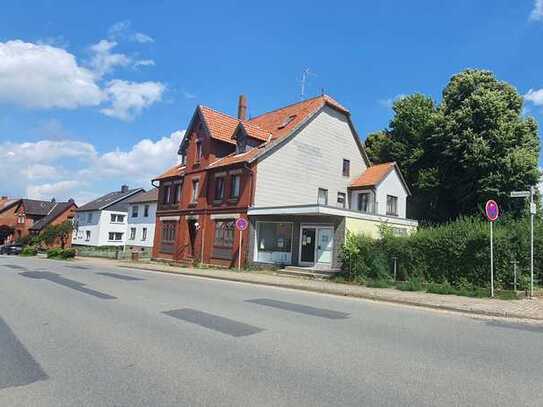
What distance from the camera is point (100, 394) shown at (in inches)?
195

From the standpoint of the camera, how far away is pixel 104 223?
199 feet

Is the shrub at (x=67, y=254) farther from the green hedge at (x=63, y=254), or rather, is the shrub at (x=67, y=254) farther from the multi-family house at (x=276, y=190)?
the multi-family house at (x=276, y=190)

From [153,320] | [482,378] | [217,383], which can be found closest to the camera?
[217,383]

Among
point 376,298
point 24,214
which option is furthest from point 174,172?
point 24,214

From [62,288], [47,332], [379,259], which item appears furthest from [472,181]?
[47,332]

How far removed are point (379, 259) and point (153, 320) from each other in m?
12.2

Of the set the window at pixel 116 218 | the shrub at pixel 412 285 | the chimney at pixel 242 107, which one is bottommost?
the shrub at pixel 412 285

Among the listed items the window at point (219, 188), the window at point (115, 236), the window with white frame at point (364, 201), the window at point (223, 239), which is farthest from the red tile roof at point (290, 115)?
the window at point (115, 236)

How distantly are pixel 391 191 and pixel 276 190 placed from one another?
954cm

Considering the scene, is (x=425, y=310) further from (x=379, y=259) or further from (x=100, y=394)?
(x=100, y=394)

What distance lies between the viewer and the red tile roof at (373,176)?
32281 millimetres

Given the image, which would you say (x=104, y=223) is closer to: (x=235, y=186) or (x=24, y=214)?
(x=24, y=214)

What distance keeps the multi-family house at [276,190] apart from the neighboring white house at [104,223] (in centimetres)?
2564

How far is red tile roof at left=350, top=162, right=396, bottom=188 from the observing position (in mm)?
32281
